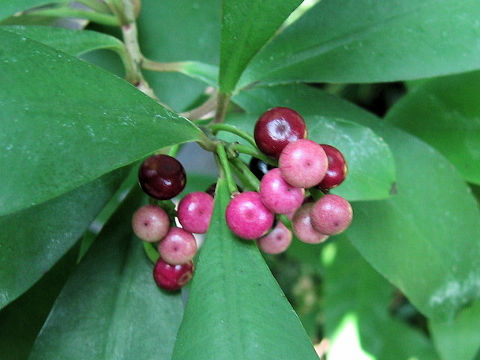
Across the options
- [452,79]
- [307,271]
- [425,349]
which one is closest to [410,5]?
[452,79]

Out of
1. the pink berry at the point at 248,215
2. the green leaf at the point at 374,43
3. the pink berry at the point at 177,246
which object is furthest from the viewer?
the green leaf at the point at 374,43

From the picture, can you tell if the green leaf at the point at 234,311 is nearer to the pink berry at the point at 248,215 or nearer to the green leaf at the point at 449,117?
the pink berry at the point at 248,215

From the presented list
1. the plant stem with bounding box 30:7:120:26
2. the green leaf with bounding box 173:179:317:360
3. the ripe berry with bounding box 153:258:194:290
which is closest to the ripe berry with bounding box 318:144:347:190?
the green leaf with bounding box 173:179:317:360

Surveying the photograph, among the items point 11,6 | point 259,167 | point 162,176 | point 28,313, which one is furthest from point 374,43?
point 28,313

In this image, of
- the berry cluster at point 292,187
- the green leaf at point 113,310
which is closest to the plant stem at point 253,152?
the berry cluster at point 292,187

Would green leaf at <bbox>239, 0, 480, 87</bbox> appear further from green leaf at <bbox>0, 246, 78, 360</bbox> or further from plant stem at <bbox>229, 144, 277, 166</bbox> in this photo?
green leaf at <bbox>0, 246, 78, 360</bbox>

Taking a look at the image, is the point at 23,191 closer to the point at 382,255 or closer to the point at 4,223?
the point at 4,223
